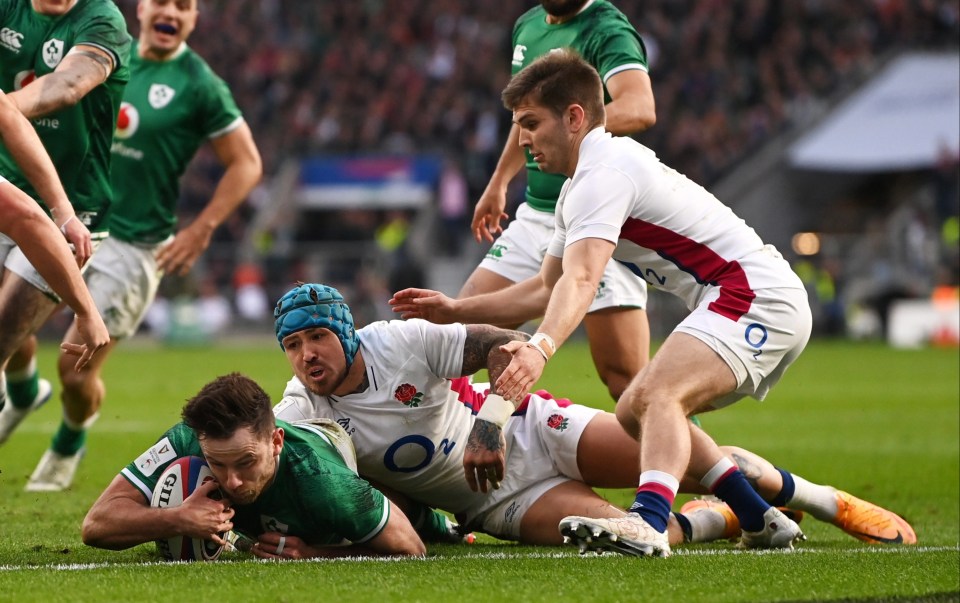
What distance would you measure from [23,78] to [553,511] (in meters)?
3.52

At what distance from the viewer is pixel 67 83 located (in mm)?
6441

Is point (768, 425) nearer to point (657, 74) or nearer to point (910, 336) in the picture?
point (910, 336)

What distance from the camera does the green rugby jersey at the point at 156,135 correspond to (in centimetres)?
848

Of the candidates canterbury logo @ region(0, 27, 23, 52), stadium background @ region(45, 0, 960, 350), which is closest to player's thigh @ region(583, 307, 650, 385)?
canterbury logo @ region(0, 27, 23, 52)

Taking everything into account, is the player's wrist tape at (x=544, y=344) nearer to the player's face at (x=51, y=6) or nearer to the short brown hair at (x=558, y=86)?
the short brown hair at (x=558, y=86)

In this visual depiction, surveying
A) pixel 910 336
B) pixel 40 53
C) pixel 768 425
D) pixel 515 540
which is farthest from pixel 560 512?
pixel 910 336

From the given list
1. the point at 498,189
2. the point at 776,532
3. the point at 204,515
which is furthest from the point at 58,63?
the point at 776,532

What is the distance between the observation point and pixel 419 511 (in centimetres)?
586

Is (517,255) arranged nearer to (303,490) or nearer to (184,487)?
(303,490)

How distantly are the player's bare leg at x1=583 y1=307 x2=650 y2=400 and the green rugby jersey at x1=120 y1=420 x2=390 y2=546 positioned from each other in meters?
2.18

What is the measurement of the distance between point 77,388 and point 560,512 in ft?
11.9

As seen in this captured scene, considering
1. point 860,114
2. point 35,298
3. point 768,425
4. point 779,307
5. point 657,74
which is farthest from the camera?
Answer: point 657,74

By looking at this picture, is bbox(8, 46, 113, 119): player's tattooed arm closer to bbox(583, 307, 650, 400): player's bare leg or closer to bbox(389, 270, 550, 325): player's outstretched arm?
bbox(389, 270, 550, 325): player's outstretched arm

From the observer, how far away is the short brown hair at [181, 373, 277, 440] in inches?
183
